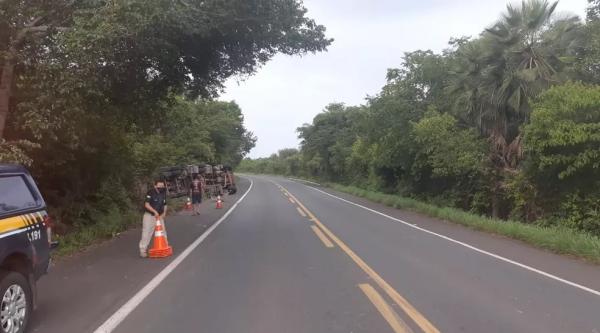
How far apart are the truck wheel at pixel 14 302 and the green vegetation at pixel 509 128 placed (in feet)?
34.9

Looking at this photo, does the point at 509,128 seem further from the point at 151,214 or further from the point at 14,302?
the point at 14,302

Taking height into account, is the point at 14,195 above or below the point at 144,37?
below

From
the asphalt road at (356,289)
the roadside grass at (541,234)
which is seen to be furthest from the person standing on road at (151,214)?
the roadside grass at (541,234)

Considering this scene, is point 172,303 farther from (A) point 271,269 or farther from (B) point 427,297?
(B) point 427,297

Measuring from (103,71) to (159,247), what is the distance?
383cm

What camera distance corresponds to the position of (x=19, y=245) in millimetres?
5848

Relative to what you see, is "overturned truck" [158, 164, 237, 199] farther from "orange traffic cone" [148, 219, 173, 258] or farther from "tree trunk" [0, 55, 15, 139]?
"orange traffic cone" [148, 219, 173, 258]

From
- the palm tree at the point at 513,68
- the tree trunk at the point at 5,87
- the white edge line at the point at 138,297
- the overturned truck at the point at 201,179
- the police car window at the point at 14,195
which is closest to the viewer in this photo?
the police car window at the point at 14,195

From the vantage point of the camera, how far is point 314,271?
31.6ft

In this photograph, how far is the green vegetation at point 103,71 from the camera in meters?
10.6

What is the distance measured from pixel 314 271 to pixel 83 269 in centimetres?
404

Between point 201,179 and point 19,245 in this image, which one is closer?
point 19,245

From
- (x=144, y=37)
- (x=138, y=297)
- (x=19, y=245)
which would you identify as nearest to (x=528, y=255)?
(x=138, y=297)

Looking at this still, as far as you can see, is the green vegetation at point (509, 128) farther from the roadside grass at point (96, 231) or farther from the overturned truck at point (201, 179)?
the roadside grass at point (96, 231)
